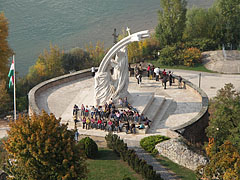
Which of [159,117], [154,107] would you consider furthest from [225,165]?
[154,107]

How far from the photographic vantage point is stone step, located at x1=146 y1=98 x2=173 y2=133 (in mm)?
33219

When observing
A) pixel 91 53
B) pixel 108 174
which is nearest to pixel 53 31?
pixel 91 53

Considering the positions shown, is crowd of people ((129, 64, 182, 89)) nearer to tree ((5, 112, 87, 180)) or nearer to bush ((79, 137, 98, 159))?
bush ((79, 137, 98, 159))

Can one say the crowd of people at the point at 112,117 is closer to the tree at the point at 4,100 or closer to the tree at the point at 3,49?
the tree at the point at 4,100

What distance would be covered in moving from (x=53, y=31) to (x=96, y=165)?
4766cm

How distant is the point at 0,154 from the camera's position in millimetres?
28375

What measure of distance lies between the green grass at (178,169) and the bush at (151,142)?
2.62ft

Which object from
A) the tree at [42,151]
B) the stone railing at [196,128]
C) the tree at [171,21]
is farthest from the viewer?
the tree at [171,21]

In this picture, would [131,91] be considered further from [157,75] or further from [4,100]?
[4,100]

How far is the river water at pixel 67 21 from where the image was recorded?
68.0 m

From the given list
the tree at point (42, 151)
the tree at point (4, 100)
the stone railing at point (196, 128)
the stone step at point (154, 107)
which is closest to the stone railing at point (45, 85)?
the tree at point (4, 100)

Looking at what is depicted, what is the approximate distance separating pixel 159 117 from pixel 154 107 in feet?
3.98

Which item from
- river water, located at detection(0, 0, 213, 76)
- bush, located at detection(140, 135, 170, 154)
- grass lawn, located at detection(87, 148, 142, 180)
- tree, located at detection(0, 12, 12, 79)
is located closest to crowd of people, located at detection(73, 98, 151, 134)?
bush, located at detection(140, 135, 170, 154)

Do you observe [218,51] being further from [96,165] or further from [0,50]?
[96,165]
